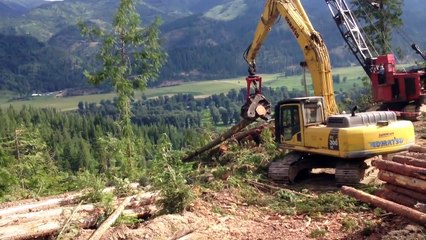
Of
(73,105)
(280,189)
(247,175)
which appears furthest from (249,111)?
(73,105)

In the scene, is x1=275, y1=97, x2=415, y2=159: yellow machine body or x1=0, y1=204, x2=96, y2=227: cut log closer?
x1=0, y1=204, x2=96, y2=227: cut log

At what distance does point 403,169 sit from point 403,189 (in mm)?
366

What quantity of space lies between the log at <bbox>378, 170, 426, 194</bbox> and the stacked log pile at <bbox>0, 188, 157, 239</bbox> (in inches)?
167

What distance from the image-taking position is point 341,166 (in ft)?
42.2

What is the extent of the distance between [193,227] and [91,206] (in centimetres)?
190

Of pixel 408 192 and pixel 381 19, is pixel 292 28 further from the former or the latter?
pixel 381 19

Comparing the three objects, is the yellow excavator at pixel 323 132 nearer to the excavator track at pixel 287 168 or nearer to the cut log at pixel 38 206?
the excavator track at pixel 287 168

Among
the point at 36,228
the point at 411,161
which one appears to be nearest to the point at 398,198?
the point at 411,161

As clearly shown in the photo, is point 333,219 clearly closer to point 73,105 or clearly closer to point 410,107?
point 410,107

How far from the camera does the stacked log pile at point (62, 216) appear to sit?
834cm

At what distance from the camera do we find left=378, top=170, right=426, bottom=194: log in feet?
29.0

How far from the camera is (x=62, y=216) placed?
889cm

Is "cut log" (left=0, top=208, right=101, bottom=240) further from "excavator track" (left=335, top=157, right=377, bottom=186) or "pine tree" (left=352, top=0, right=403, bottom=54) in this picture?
"pine tree" (left=352, top=0, right=403, bottom=54)

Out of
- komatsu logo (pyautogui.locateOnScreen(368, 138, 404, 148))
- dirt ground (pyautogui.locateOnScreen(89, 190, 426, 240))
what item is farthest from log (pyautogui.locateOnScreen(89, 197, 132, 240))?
komatsu logo (pyautogui.locateOnScreen(368, 138, 404, 148))
